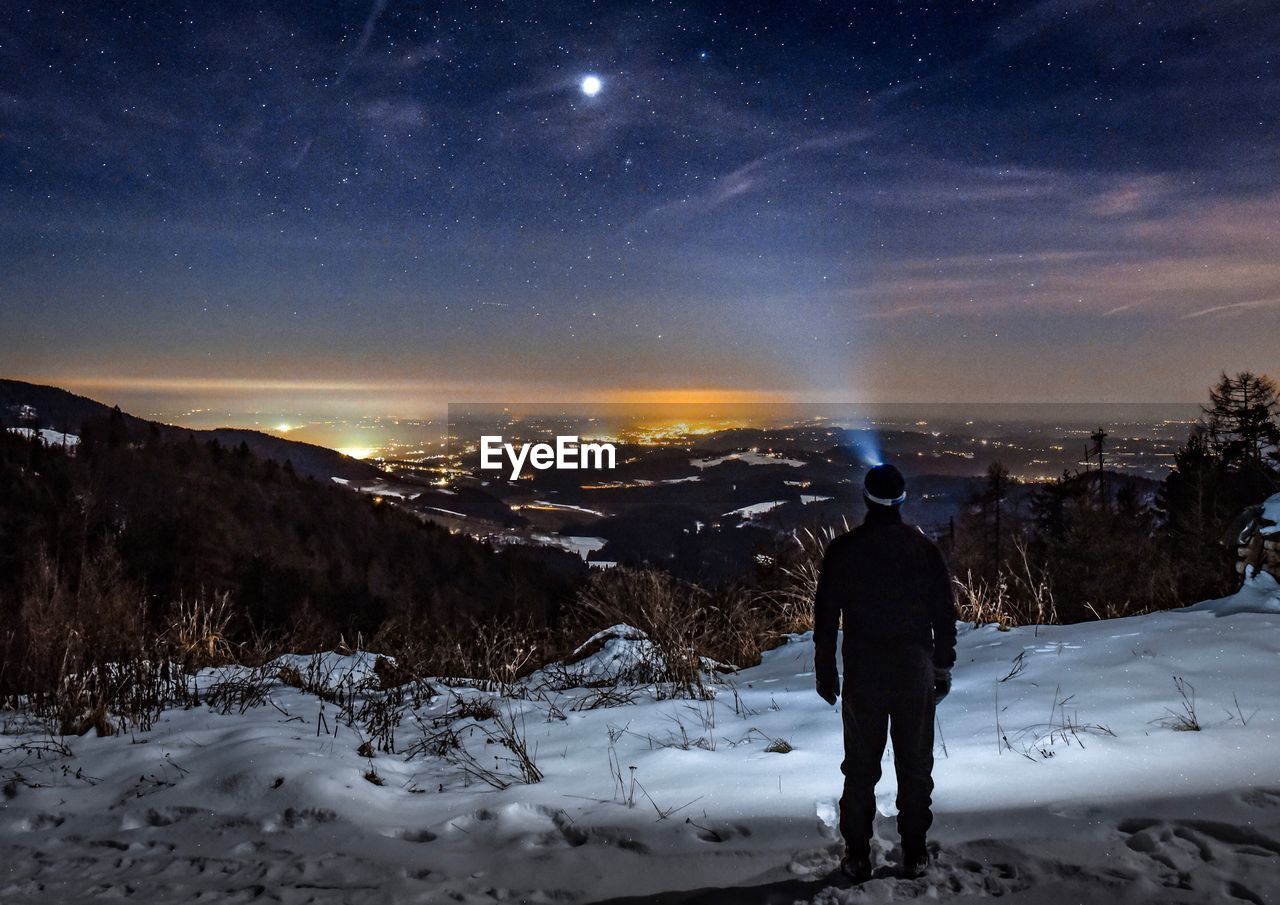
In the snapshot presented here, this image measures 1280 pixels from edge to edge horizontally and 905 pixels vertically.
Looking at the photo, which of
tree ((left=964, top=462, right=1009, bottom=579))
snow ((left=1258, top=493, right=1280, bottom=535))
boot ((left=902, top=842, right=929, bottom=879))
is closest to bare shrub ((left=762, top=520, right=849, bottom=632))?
snow ((left=1258, top=493, right=1280, bottom=535))

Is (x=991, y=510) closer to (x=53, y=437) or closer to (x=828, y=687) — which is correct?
(x=828, y=687)

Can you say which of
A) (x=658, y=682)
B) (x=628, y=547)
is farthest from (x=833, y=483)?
(x=658, y=682)

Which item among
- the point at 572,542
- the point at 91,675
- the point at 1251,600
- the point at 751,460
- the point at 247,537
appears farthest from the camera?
the point at 572,542

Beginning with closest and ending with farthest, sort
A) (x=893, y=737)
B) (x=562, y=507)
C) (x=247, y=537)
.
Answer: (x=893, y=737)
(x=247, y=537)
(x=562, y=507)

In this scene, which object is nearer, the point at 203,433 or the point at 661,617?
the point at 661,617

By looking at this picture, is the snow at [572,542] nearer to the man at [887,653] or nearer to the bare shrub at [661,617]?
the bare shrub at [661,617]

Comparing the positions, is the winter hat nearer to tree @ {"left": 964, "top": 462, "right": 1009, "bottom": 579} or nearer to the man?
the man

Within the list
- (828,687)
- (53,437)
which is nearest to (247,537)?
(53,437)

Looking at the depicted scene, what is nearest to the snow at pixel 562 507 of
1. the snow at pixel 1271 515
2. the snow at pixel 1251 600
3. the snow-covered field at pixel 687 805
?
the snow at pixel 1271 515
